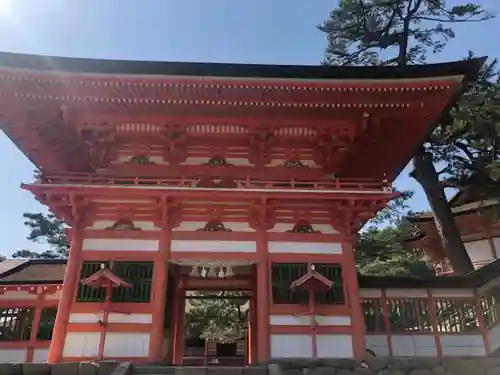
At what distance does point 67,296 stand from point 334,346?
5.63m

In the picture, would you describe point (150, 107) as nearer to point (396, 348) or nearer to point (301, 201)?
point (301, 201)

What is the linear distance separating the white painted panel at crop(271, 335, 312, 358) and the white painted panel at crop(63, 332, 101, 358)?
357 cm

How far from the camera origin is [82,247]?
30.4 ft

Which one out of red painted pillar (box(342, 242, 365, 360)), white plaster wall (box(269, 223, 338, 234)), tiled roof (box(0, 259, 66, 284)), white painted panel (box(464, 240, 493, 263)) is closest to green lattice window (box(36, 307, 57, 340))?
tiled roof (box(0, 259, 66, 284))

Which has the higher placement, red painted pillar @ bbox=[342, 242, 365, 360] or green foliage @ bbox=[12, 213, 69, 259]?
green foliage @ bbox=[12, 213, 69, 259]

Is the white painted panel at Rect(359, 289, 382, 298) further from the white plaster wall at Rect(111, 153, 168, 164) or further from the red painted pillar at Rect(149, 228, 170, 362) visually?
the white plaster wall at Rect(111, 153, 168, 164)

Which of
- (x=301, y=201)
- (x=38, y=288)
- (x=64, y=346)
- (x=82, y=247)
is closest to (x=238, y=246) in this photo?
(x=301, y=201)

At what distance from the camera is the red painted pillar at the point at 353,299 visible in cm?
870

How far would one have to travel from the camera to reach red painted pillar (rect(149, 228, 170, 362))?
843 centimetres

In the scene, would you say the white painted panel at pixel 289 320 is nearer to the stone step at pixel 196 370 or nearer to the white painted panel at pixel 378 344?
the stone step at pixel 196 370

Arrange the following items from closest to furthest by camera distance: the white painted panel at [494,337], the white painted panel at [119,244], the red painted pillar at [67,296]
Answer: the red painted pillar at [67,296], the white painted panel at [119,244], the white painted panel at [494,337]

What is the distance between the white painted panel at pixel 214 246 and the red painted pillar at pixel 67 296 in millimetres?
2041

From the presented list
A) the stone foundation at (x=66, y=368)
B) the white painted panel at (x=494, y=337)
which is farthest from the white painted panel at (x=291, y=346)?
the white painted panel at (x=494, y=337)

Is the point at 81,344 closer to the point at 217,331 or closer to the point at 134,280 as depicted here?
the point at 134,280
